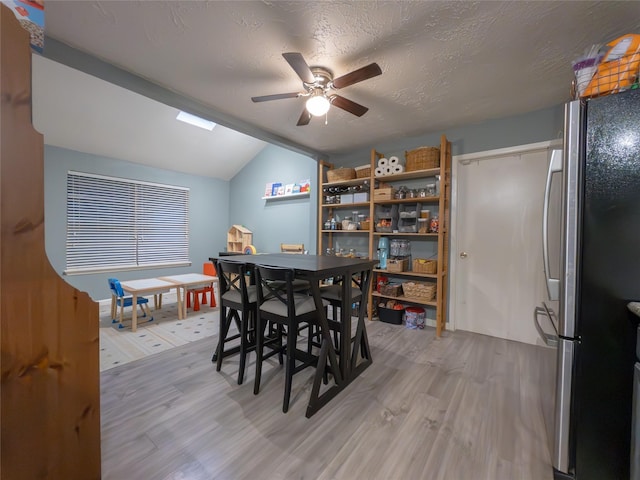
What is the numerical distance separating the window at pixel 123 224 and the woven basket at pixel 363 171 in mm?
3595

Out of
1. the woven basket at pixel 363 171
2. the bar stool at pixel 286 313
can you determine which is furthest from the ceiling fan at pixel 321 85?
the woven basket at pixel 363 171

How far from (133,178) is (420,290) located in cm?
496

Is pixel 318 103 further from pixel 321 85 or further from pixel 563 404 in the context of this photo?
pixel 563 404

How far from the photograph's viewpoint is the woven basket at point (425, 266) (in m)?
3.22

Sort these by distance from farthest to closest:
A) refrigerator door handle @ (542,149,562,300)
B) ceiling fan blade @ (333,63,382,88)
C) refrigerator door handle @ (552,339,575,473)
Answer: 1. ceiling fan blade @ (333,63,382,88)
2. refrigerator door handle @ (542,149,562,300)
3. refrigerator door handle @ (552,339,575,473)

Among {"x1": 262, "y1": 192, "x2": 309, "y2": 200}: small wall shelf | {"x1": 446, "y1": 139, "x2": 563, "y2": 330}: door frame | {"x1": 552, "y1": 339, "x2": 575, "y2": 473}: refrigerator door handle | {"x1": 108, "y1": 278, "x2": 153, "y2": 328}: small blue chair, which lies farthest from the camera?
{"x1": 262, "y1": 192, "x2": 309, "y2": 200}: small wall shelf

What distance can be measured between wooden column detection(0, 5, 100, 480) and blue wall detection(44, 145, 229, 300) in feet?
12.4

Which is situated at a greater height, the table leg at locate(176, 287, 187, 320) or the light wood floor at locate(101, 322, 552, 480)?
the table leg at locate(176, 287, 187, 320)

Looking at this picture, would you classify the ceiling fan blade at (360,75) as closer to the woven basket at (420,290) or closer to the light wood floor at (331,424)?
the light wood floor at (331,424)

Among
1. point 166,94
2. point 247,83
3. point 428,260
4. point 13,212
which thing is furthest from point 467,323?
point 166,94

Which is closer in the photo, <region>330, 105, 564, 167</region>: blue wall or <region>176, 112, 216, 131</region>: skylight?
<region>330, 105, 564, 167</region>: blue wall

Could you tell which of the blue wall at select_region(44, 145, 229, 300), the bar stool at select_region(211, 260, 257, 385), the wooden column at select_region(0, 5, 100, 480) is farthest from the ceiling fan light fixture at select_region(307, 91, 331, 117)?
the blue wall at select_region(44, 145, 229, 300)

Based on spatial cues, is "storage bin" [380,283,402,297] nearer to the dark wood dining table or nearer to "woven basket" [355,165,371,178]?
the dark wood dining table

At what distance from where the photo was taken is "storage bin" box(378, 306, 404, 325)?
11.2ft
